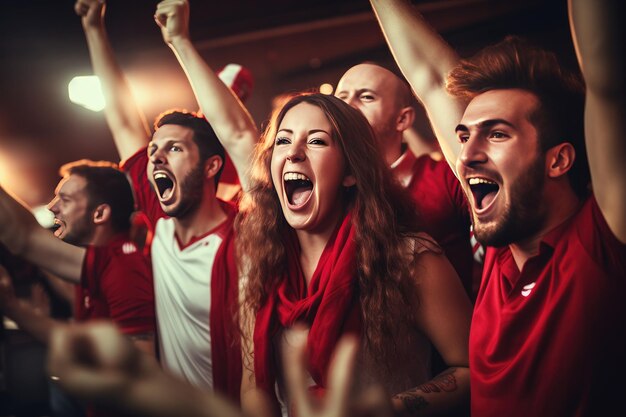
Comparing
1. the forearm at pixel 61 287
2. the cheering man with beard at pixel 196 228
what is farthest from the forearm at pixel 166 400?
the forearm at pixel 61 287

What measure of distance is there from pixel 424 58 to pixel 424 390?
64 cm

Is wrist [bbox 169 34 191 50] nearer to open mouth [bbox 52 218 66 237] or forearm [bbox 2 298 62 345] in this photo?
open mouth [bbox 52 218 66 237]

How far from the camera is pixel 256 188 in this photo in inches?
52.8

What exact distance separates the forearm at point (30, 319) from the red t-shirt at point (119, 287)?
182 millimetres

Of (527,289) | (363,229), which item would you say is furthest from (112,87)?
(527,289)

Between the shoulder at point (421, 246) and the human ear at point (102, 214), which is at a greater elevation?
the human ear at point (102, 214)

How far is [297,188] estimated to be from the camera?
4.19 feet

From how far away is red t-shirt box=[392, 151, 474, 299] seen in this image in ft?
4.44

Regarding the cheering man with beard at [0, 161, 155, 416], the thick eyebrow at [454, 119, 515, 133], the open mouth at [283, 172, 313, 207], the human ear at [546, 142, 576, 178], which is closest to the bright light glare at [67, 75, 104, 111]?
the cheering man with beard at [0, 161, 155, 416]

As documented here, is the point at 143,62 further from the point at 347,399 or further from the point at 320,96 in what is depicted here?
the point at 347,399

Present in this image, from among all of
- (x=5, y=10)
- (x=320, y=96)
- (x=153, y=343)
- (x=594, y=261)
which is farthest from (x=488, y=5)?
(x=5, y=10)

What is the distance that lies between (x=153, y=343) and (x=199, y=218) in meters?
0.35

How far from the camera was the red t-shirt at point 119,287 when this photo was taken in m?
1.55

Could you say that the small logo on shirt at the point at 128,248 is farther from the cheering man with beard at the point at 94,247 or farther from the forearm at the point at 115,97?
the forearm at the point at 115,97
